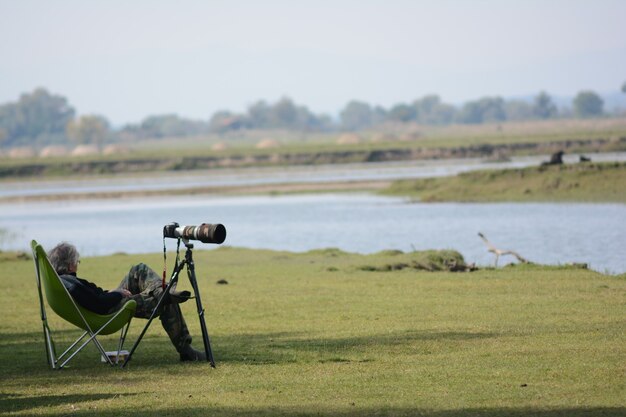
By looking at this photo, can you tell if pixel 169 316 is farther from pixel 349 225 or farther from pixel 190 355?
pixel 349 225

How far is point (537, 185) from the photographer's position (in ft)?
159

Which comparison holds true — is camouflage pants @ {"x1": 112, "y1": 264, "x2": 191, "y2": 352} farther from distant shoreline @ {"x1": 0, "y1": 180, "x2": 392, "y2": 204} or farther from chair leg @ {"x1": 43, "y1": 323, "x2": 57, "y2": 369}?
distant shoreline @ {"x1": 0, "y1": 180, "x2": 392, "y2": 204}

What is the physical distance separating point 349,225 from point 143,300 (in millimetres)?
29224

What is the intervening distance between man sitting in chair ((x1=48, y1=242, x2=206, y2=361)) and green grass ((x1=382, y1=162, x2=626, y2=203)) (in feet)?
112

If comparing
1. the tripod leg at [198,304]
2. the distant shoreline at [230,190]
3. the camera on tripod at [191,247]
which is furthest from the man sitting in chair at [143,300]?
the distant shoreline at [230,190]

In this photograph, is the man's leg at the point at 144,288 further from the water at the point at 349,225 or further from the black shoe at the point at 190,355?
the water at the point at 349,225

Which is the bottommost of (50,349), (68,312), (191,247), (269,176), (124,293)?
(269,176)

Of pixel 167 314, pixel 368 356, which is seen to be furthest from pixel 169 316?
pixel 368 356

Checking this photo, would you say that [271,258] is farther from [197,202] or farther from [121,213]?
[197,202]

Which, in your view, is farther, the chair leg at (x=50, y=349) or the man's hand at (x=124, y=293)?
the man's hand at (x=124, y=293)

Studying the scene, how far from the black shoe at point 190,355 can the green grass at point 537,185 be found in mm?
34076

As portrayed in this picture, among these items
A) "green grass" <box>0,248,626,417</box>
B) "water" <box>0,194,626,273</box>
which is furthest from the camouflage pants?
"water" <box>0,194,626,273</box>

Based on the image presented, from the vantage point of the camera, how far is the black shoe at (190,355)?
11.9 metres

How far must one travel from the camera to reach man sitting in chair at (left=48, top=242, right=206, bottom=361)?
11.7 m
